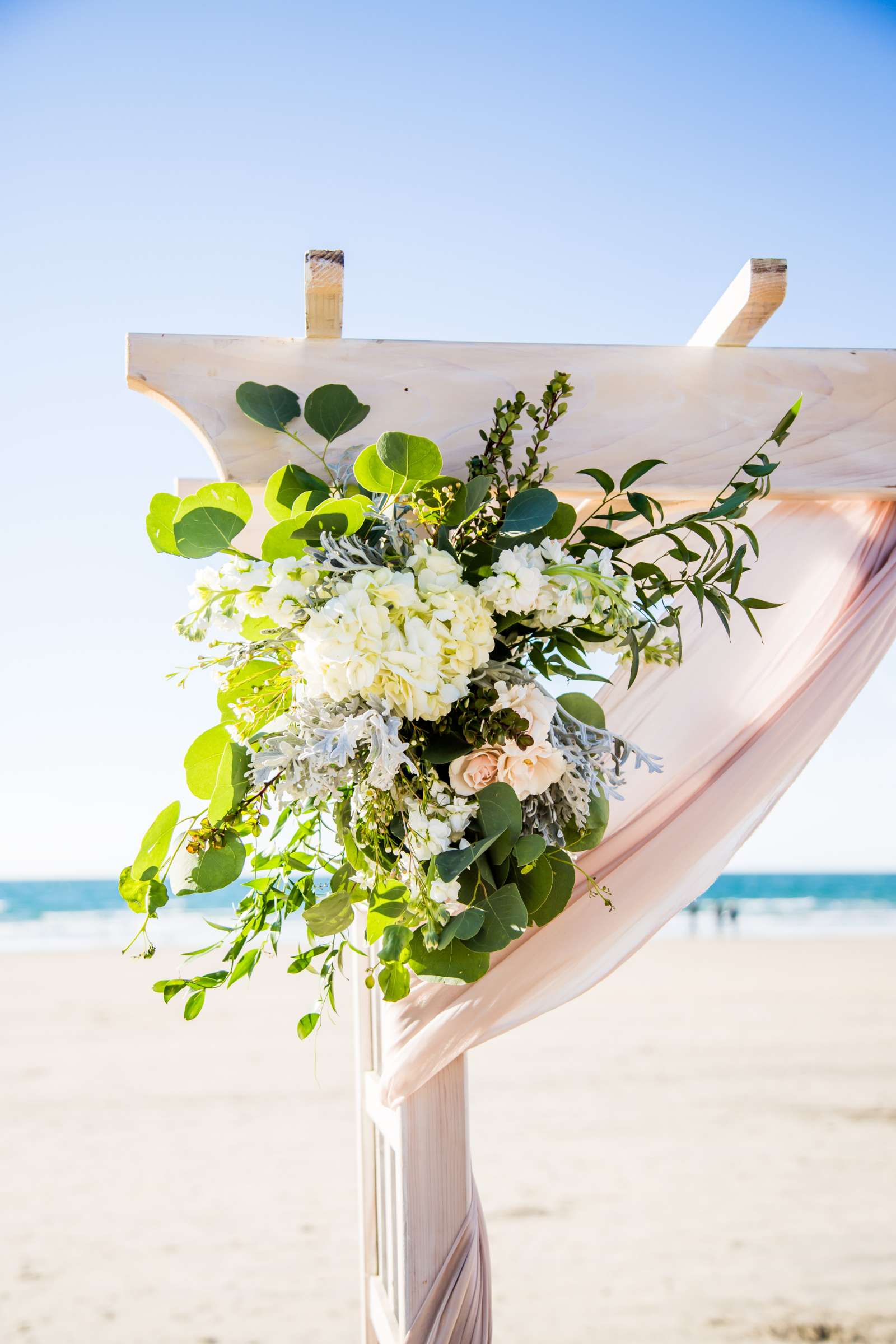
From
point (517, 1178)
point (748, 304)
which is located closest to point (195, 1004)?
point (748, 304)

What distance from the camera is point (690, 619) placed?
139 centimetres

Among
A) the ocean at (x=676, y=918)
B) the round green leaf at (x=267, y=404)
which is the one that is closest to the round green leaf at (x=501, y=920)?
the round green leaf at (x=267, y=404)

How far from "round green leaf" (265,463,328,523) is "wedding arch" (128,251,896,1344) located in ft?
0.61

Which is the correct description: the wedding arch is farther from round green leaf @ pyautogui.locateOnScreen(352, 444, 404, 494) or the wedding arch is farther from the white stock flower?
the white stock flower

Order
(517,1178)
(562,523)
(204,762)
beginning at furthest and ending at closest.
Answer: (517,1178)
(562,523)
(204,762)

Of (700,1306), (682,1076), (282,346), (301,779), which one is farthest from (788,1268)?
(282,346)

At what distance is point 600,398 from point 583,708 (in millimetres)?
564

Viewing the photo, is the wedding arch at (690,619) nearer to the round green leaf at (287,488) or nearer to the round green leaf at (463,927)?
the round green leaf at (287,488)

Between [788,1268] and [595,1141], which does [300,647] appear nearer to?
[788,1268]

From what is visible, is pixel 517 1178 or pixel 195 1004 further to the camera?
pixel 517 1178

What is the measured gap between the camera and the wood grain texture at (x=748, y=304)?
1219mm

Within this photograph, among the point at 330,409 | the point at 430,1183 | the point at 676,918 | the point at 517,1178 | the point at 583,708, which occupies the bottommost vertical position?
the point at 676,918

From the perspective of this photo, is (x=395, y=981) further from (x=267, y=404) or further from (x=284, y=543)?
(x=267, y=404)

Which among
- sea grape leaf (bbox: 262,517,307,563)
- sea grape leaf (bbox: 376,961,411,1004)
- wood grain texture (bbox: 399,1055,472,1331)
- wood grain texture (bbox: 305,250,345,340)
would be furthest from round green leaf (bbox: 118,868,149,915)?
wood grain texture (bbox: 305,250,345,340)
